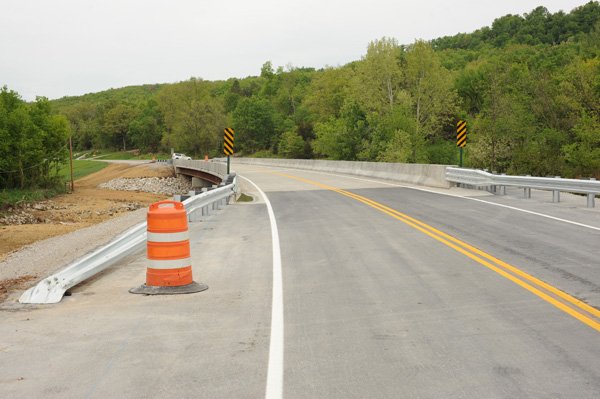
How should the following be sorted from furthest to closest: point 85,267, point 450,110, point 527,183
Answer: point 450,110
point 527,183
point 85,267

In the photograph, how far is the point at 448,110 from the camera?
7975cm

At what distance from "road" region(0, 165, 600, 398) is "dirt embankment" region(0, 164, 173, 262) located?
43.8 ft

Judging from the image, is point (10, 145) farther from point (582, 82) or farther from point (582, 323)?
point (582, 323)

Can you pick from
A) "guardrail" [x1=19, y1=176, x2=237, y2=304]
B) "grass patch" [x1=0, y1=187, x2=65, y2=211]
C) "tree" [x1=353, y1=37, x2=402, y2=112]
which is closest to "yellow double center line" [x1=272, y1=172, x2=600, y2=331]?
"guardrail" [x1=19, y1=176, x2=237, y2=304]

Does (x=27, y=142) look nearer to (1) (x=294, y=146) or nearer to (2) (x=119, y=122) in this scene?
(1) (x=294, y=146)

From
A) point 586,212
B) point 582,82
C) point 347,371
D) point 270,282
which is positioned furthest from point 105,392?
point 582,82

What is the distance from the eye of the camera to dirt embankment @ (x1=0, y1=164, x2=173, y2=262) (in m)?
25.7

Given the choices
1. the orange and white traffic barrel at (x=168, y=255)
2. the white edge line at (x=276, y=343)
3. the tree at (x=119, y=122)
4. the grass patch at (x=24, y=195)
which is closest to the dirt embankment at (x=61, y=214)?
the grass patch at (x=24, y=195)

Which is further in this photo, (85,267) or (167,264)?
(85,267)

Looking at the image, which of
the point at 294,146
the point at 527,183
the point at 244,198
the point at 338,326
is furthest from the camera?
the point at 294,146

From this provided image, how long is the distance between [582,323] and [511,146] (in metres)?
53.1

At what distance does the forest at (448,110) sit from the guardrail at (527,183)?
101 feet

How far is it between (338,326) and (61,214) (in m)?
33.9

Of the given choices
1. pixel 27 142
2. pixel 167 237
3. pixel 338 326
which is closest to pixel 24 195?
pixel 27 142
